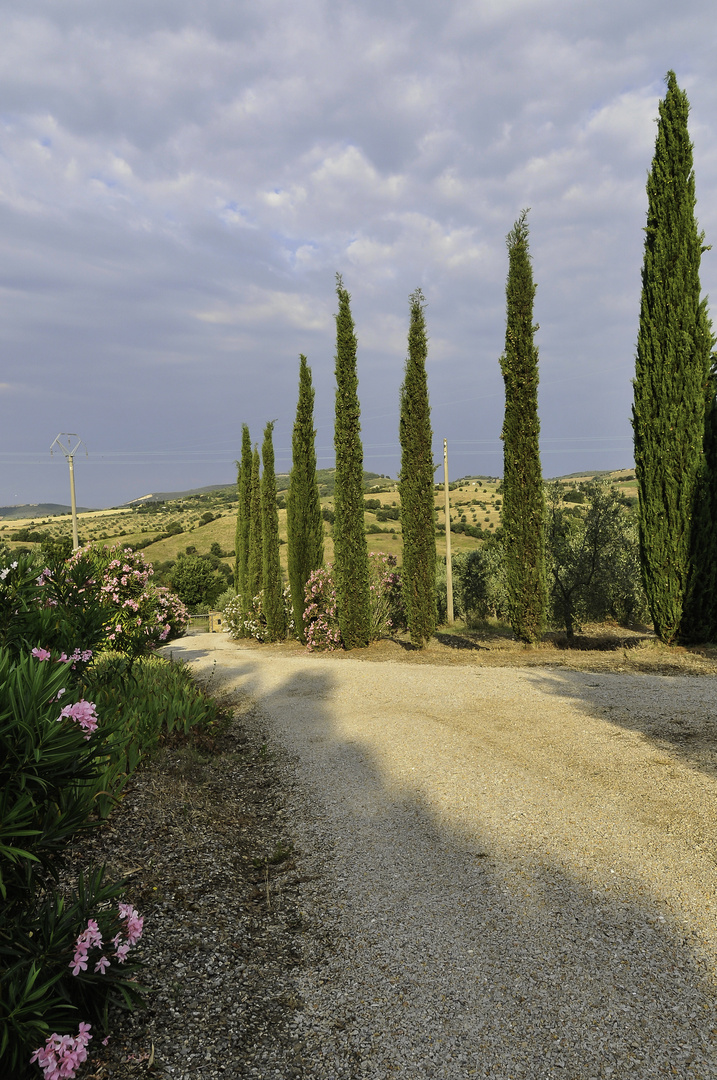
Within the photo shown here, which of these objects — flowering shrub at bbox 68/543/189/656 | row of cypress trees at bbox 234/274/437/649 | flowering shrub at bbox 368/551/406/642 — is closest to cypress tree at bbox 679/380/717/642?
row of cypress trees at bbox 234/274/437/649

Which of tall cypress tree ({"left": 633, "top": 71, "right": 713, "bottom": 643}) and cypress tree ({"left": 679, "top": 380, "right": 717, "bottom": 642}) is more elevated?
tall cypress tree ({"left": 633, "top": 71, "right": 713, "bottom": 643})

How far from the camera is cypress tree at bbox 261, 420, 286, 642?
55.6 feet

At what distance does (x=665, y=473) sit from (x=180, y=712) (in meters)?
8.82

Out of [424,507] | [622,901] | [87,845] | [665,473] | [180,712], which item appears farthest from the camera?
[424,507]

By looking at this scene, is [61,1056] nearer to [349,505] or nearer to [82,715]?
[82,715]

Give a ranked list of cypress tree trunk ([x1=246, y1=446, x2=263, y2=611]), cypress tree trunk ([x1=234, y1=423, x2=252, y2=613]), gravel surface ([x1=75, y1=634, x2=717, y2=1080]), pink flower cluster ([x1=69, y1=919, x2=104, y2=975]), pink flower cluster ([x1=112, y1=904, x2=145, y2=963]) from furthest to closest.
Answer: cypress tree trunk ([x1=234, y1=423, x2=252, y2=613]), cypress tree trunk ([x1=246, y1=446, x2=263, y2=611]), gravel surface ([x1=75, y1=634, x2=717, y2=1080]), pink flower cluster ([x1=112, y1=904, x2=145, y2=963]), pink flower cluster ([x1=69, y1=919, x2=104, y2=975])

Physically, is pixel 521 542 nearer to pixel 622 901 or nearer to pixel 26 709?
pixel 622 901

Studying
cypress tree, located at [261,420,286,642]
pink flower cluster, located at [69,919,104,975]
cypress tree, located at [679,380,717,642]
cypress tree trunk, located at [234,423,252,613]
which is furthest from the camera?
cypress tree trunk, located at [234,423,252,613]

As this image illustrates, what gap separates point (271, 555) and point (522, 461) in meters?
8.32

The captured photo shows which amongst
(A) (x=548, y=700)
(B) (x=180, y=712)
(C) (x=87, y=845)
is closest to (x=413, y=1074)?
(C) (x=87, y=845)

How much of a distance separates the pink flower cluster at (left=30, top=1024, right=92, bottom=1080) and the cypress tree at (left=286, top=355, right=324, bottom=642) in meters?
13.0

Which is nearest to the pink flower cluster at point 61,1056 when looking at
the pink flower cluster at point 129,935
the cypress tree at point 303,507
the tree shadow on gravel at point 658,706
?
the pink flower cluster at point 129,935

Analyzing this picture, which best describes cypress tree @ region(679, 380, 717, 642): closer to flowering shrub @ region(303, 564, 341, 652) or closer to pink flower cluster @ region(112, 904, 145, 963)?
flowering shrub @ region(303, 564, 341, 652)

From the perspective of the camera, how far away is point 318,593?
14109 mm
